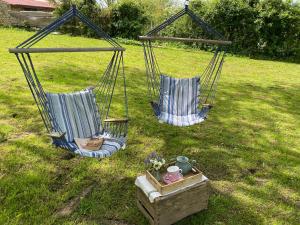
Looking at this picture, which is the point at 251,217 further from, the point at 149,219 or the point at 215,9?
the point at 215,9

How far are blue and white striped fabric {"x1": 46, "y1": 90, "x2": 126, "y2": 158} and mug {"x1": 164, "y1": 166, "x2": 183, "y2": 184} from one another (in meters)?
0.75

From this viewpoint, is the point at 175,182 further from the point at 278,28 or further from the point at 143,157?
the point at 278,28

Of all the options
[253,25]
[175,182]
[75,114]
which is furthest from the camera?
[253,25]

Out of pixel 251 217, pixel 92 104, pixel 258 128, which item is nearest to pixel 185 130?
pixel 258 128

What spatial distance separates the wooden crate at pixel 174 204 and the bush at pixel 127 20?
12.2 meters

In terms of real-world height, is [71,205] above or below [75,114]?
below

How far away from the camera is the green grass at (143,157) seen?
2863 millimetres

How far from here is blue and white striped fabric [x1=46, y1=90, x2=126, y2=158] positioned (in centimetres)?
338

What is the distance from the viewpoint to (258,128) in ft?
16.1

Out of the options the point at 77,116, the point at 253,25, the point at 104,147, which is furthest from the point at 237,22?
the point at 104,147

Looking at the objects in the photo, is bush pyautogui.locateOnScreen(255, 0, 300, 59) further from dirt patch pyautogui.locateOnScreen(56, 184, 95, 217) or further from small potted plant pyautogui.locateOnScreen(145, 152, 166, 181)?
dirt patch pyautogui.locateOnScreen(56, 184, 95, 217)

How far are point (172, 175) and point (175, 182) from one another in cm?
8

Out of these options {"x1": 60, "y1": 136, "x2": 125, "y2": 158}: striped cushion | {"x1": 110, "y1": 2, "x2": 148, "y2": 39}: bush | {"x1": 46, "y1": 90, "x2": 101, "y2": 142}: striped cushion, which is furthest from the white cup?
{"x1": 110, "y1": 2, "x2": 148, "y2": 39}: bush

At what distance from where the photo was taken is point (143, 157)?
376 centimetres
